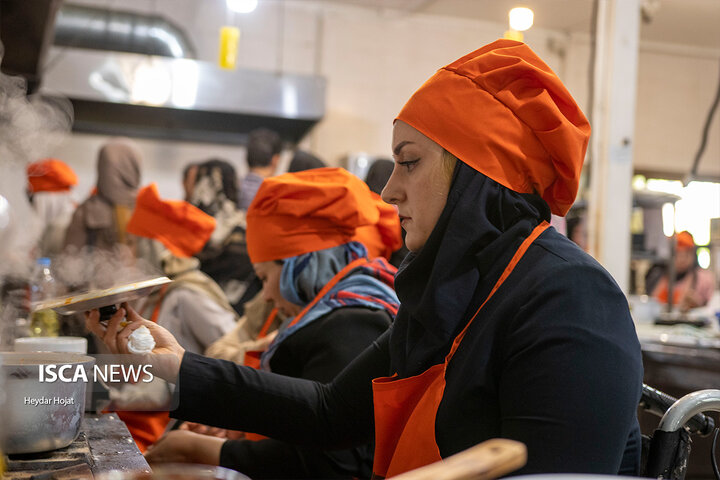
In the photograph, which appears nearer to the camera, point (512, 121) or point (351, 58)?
point (512, 121)

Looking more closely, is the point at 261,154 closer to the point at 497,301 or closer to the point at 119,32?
the point at 119,32

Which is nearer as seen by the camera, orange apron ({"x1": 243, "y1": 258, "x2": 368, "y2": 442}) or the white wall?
orange apron ({"x1": 243, "y1": 258, "x2": 368, "y2": 442})

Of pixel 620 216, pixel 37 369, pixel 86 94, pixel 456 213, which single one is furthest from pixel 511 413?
pixel 86 94

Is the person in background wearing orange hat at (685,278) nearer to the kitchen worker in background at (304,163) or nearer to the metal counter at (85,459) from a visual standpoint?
the kitchen worker in background at (304,163)

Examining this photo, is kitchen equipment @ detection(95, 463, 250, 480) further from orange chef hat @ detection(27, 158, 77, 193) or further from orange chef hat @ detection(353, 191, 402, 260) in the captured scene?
orange chef hat @ detection(27, 158, 77, 193)

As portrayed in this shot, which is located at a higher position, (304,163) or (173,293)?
(304,163)

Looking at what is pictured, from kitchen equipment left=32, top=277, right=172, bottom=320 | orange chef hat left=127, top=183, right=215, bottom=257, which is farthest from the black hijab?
orange chef hat left=127, top=183, right=215, bottom=257

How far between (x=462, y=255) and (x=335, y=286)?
2.65ft

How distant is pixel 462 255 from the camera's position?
1161 millimetres

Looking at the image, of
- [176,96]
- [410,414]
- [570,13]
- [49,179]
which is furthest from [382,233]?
[570,13]

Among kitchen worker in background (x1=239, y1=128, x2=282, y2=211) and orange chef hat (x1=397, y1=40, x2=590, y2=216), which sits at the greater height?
kitchen worker in background (x1=239, y1=128, x2=282, y2=211)

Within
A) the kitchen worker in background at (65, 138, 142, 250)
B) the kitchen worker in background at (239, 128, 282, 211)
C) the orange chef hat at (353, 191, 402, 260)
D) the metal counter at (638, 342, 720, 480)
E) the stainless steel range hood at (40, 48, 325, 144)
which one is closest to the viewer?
the orange chef hat at (353, 191, 402, 260)

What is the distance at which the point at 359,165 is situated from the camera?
21.0 ft

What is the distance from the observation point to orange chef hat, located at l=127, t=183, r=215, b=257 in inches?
117
